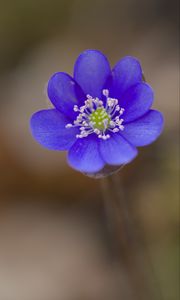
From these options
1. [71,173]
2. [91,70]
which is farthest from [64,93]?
[71,173]

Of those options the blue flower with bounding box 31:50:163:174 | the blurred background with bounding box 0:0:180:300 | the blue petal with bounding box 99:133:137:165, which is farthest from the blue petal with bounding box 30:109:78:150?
the blurred background with bounding box 0:0:180:300

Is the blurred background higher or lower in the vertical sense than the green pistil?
lower

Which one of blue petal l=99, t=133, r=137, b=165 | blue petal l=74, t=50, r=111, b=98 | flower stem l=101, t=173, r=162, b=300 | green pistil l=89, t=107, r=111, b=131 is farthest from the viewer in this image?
flower stem l=101, t=173, r=162, b=300

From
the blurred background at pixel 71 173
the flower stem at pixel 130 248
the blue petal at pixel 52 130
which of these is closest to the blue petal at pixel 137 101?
the blue petal at pixel 52 130

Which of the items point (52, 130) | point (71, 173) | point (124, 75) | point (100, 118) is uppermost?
point (124, 75)

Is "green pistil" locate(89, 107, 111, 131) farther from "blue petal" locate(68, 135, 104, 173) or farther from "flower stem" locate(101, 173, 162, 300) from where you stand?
"flower stem" locate(101, 173, 162, 300)

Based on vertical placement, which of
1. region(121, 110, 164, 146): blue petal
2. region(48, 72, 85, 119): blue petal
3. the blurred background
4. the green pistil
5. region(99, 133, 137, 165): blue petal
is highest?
region(48, 72, 85, 119): blue petal

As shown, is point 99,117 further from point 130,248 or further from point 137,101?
A: point 130,248
